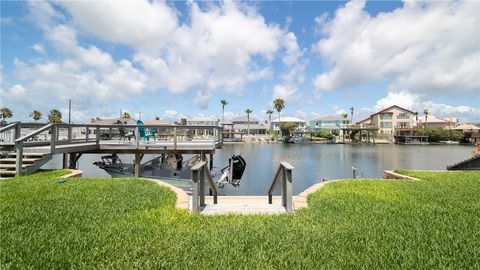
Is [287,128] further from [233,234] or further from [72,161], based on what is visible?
[233,234]

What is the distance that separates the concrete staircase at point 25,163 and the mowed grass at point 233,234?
11.1ft

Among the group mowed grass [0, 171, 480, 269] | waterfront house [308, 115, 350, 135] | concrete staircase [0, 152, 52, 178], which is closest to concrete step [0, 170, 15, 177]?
concrete staircase [0, 152, 52, 178]

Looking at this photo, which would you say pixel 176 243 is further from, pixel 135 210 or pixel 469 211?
pixel 469 211

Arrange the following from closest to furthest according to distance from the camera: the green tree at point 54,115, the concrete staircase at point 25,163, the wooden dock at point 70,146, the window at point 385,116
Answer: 1. the concrete staircase at point 25,163
2. the wooden dock at point 70,146
3. the green tree at point 54,115
4. the window at point 385,116

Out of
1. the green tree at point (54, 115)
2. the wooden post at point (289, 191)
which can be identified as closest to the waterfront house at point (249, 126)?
the green tree at point (54, 115)

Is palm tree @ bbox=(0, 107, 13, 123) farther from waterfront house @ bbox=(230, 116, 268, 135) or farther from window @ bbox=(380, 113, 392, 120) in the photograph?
window @ bbox=(380, 113, 392, 120)

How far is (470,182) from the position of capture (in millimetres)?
8641

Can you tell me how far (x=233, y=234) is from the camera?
4.16 meters

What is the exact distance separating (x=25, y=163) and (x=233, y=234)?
31.5 feet

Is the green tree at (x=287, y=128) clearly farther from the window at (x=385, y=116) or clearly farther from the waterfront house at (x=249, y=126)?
the window at (x=385, y=116)

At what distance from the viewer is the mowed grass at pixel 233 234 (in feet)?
10.8

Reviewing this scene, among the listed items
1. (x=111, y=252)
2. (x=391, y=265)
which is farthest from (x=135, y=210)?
(x=391, y=265)

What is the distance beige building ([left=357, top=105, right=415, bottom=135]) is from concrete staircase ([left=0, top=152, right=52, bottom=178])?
96.4m

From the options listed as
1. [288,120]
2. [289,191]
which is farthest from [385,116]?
[289,191]
